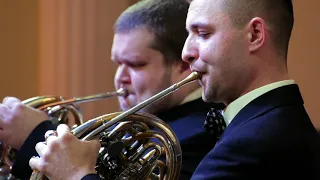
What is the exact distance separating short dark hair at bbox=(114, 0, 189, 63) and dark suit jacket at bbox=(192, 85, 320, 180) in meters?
0.38

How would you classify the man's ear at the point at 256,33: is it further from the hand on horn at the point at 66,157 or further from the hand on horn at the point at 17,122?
the hand on horn at the point at 17,122

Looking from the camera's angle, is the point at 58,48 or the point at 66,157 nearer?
the point at 66,157

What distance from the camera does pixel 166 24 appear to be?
1202mm

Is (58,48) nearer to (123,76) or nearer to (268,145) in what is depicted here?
(123,76)

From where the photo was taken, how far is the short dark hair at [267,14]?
34.0 inches

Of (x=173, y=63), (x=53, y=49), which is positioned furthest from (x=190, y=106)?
(x=53, y=49)

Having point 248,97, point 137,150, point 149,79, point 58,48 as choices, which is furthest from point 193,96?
point 58,48

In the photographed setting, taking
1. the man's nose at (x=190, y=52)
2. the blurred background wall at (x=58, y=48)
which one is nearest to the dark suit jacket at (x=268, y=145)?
the man's nose at (x=190, y=52)

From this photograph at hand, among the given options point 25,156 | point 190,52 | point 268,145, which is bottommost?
point 25,156

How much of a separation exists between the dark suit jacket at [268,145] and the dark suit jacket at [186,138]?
0.80ft

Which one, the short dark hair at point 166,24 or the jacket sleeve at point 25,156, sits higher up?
the short dark hair at point 166,24

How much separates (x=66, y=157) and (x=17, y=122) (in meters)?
0.35

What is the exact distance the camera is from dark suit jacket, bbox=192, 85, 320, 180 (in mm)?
781

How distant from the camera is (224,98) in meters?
0.88
